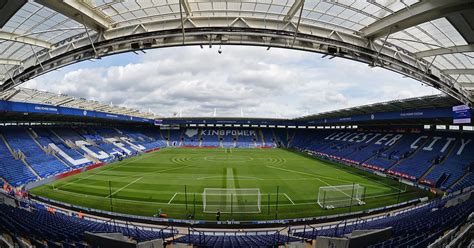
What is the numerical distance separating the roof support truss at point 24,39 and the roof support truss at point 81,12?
16.5ft

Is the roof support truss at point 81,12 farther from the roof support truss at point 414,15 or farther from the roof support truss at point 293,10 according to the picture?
the roof support truss at point 414,15

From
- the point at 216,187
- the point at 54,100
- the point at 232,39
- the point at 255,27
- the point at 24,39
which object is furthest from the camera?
the point at 54,100

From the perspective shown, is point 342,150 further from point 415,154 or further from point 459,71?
point 459,71

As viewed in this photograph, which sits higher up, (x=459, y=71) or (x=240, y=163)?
(x=459, y=71)

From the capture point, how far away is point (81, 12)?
9.98m

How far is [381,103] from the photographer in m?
31.5

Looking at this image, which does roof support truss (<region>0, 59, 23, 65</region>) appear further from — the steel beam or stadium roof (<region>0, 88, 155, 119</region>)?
the steel beam

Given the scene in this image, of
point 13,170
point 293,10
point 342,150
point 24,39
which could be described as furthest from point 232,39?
point 342,150

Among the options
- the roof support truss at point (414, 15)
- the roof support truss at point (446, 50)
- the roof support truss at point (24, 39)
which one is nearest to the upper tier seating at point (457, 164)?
the roof support truss at point (446, 50)

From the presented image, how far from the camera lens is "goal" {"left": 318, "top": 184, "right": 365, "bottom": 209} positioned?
70.9 ft

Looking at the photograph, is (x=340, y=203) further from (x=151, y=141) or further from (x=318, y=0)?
(x=151, y=141)

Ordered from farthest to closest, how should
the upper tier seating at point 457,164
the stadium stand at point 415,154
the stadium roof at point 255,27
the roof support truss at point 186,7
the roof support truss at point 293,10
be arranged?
the stadium stand at point 415,154
the upper tier seating at point 457,164
the stadium roof at point 255,27
the roof support truss at point 186,7
the roof support truss at point 293,10

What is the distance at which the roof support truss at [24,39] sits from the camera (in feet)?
42.0

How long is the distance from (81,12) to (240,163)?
36046mm
